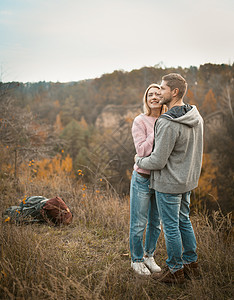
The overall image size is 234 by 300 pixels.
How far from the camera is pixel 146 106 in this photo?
2311mm

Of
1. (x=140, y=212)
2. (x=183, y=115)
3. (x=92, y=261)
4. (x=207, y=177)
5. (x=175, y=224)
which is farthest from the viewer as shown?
(x=207, y=177)

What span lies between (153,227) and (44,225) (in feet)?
6.27

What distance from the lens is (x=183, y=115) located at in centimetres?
192

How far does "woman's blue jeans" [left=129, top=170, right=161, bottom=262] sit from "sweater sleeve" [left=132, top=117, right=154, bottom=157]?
→ 0.23 metres

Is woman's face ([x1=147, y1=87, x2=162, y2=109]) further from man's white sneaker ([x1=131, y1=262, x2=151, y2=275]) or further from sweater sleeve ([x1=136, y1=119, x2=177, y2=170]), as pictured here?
man's white sneaker ([x1=131, y1=262, x2=151, y2=275])

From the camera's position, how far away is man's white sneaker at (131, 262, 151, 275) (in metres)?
2.29

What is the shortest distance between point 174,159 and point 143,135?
0.36m

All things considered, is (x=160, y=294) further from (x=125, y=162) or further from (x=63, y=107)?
(x=63, y=107)

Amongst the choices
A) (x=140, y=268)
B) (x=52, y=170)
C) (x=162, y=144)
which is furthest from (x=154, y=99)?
(x=52, y=170)

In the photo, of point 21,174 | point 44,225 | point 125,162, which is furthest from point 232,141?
point 44,225

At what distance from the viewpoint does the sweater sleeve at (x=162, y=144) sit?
1.90 metres

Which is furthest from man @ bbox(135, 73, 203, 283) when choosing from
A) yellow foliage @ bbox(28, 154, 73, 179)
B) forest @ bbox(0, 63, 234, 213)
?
yellow foliage @ bbox(28, 154, 73, 179)

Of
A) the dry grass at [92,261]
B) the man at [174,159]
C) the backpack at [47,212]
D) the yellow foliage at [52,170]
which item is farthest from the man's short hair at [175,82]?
the yellow foliage at [52,170]

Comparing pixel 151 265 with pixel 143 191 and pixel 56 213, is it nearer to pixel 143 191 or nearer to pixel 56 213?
pixel 143 191
